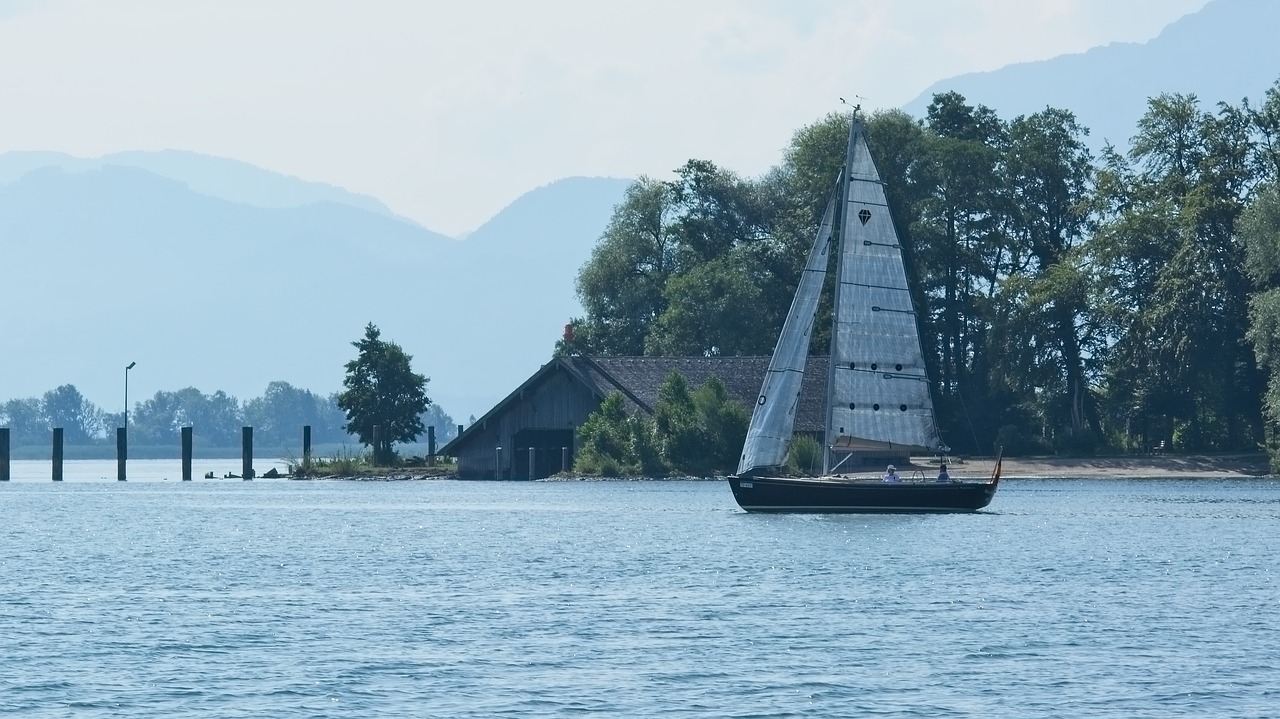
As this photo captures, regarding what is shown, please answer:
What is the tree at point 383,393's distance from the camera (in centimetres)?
10644

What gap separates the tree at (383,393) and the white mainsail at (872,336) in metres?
47.9

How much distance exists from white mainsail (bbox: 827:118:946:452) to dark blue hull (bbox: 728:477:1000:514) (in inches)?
61.5

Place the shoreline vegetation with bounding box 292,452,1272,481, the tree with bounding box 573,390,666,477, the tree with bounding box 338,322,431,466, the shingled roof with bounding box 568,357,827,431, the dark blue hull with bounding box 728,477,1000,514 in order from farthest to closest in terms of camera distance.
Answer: the tree with bounding box 338,322,431,466 < the shingled roof with bounding box 568,357,827,431 < the tree with bounding box 573,390,666,477 < the shoreline vegetation with bounding box 292,452,1272,481 < the dark blue hull with bounding box 728,477,1000,514

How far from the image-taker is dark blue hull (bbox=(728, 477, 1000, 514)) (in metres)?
60.7

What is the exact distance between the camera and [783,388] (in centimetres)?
6244

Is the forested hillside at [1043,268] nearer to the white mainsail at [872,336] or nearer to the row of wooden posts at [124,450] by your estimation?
the row of wooden posts at [124,450]

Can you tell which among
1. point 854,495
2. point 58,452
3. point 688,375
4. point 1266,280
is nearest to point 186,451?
point 58,452

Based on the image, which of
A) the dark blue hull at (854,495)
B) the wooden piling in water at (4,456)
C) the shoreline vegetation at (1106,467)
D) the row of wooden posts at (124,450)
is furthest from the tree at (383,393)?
the dark blue hull at (854,495)

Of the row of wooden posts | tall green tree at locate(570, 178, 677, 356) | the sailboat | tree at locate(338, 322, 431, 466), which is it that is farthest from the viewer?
tall green tree at locate(570, 178, 677, 356)

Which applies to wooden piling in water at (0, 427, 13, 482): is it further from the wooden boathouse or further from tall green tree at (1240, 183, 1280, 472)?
tall green tree at (1240, 183, 1280, 472)

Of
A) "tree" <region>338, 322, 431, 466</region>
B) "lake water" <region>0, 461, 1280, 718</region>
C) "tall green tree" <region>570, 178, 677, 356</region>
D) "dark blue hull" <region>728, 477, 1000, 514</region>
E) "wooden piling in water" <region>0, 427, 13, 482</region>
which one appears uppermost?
"tall green tree" <region>570, 178, 677, 356</region>

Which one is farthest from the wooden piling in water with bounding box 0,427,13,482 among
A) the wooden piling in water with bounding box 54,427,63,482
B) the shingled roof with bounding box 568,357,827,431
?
the shingled roof with bounding box 568,357,827,431

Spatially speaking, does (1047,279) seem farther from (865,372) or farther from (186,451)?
(186,451)

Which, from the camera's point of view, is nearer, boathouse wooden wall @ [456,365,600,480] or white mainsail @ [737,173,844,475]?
white mainsail @ [737,173,844,475]
